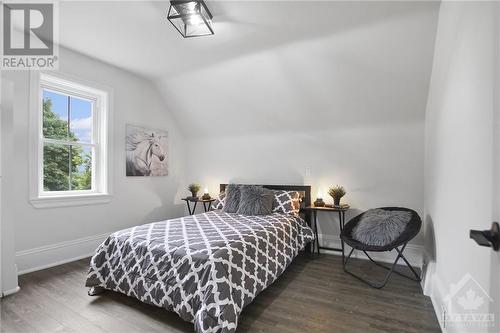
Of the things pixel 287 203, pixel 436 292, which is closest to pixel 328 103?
pixel 287 203

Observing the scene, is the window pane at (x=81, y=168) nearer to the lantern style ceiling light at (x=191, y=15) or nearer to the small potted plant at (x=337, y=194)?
the lantern style ceiling light at (x=191, y=15)

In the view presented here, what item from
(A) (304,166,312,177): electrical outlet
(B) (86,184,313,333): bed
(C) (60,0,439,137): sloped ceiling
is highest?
(C) (60,0,439,137): sloped ceiling

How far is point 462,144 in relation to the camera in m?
1.46

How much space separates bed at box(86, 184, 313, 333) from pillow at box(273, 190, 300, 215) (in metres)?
0.63

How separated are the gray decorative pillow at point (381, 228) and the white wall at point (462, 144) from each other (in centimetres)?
27

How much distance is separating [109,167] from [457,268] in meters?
3.78

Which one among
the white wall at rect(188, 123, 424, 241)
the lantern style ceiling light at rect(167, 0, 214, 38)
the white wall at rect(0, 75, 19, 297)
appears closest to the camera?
the lantern style ceiling light at rect(167, 0, 214, 38)

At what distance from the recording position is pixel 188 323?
182 cm

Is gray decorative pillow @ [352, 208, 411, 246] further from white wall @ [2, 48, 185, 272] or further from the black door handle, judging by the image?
white wall @ [2, 48, 185, 272]

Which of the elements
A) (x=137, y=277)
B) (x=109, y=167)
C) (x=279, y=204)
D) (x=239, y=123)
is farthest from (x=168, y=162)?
(x=137, y=277)

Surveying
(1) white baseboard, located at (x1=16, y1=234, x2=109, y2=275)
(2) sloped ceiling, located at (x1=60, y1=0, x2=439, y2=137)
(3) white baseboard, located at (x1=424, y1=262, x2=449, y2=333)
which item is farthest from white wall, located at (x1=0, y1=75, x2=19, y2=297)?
(3) white baseboard, located at (x1=424, y1=262, x2=449, y2=333)

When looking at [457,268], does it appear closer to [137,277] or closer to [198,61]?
[137,277]

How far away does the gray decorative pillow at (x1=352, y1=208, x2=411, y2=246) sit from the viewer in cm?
241

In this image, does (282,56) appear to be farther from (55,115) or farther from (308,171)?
(55,115)
